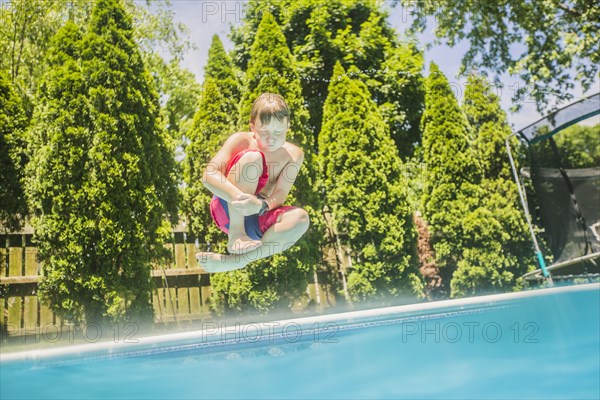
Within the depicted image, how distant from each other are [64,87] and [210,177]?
5.45m

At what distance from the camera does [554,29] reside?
10.4 m

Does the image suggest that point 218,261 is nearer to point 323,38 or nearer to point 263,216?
point 263,216

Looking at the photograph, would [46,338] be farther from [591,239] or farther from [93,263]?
[591,239]

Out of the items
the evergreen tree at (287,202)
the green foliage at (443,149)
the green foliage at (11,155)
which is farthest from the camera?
the green foliage at (443,149)

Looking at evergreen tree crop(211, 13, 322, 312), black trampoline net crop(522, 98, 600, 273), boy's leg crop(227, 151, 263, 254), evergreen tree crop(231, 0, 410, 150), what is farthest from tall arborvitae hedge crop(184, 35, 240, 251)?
black trampoline net crop(522, 98, 600, 273)

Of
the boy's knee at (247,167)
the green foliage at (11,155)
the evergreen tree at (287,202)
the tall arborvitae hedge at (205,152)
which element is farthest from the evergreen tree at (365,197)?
the boy's knee at (247,167)

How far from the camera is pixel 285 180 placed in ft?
8.98

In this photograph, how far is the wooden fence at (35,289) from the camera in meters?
7.52

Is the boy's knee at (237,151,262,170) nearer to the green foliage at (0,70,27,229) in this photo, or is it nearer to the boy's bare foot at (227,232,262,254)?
the boy's bare foot at (227,232,262,254)

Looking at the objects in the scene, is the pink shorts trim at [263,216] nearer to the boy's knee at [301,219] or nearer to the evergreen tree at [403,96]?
the boy's knee at [301,219]

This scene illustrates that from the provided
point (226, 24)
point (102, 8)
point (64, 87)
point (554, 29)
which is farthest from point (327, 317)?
point (226, 24)

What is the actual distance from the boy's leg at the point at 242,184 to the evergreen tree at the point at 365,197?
6350mm

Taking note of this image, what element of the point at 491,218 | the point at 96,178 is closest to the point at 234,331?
the point at 96,178

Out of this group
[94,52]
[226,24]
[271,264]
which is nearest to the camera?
[94,52]
